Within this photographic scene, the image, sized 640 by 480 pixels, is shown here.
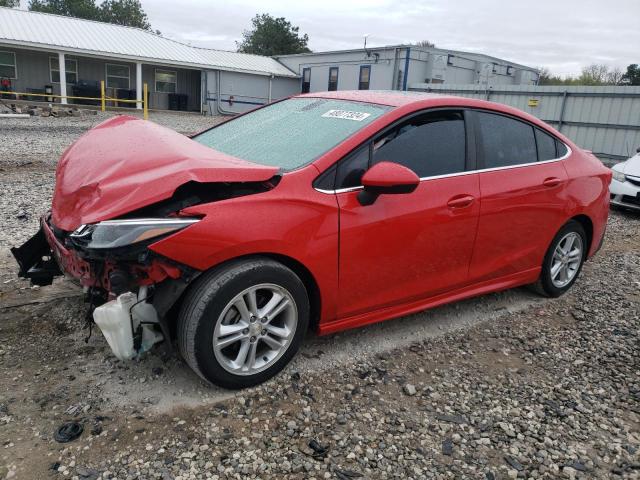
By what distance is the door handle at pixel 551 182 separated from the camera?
398cm

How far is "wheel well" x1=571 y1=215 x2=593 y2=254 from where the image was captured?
4.43 metres

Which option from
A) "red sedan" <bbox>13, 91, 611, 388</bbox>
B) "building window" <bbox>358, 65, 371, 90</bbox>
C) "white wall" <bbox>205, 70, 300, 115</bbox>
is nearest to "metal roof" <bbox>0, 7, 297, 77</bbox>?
"white wall" <bbox>205, 70, 300, 115</bbox>

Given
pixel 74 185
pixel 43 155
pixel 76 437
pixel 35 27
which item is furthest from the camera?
pixel 35 27

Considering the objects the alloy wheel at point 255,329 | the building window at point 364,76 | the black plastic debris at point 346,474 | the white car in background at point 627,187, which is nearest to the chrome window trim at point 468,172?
the alloy wheel at point 255,329

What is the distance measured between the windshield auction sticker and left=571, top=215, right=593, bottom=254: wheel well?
87.9 inches

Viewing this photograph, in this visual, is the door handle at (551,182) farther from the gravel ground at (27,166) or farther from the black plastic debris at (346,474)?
the gravel ground at (27,166)

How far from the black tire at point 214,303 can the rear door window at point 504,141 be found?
5.92ft

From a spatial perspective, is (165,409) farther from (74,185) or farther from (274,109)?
(274,109)

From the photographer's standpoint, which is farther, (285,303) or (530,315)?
(530,315)

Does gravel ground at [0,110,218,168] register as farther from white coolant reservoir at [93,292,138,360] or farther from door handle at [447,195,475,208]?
door handle at [447,195,475,208]

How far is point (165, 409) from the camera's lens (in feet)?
8.80

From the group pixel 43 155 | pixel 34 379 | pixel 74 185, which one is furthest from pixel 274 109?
pixel 43 155

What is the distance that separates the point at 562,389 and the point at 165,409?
2.33m

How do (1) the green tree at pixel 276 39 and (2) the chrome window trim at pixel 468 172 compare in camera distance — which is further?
(1) the green tree at pixel 276 39
